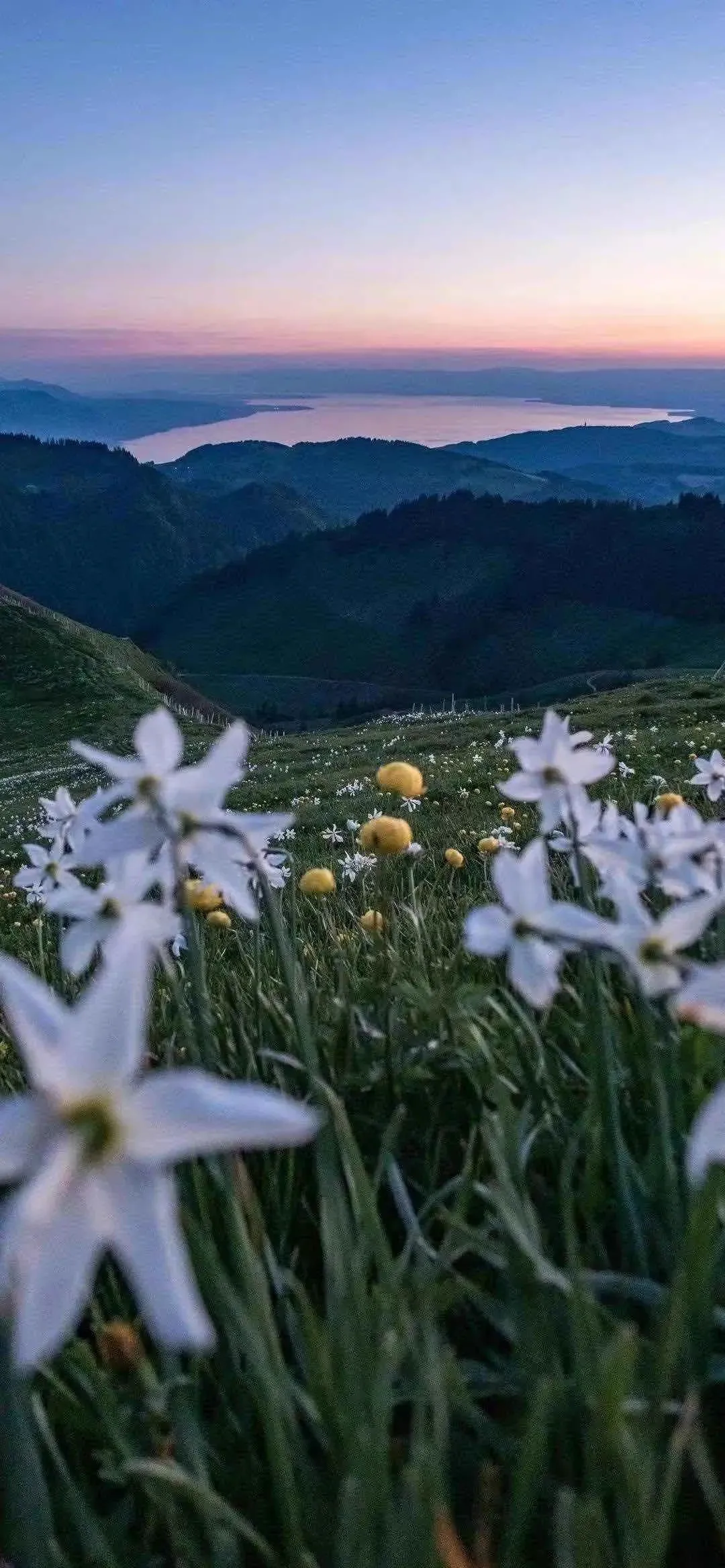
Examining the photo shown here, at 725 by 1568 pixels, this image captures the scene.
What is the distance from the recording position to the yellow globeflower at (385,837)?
2.00m

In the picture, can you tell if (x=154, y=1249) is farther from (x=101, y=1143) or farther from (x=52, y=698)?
(x=52, y=698)

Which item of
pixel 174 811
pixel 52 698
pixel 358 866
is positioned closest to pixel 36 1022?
pixel 174 811

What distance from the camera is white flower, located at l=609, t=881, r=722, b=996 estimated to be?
122cm

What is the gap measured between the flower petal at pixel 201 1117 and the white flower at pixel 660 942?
1.97ft

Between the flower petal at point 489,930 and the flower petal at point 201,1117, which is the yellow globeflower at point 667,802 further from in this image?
the flower petal at point 201,1117

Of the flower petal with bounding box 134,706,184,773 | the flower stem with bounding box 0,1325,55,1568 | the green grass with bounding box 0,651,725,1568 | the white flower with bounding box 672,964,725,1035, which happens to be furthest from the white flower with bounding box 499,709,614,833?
the flower stem with bounding box 0,1325,55,1568

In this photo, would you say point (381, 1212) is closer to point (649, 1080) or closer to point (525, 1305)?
point (649, 1080)

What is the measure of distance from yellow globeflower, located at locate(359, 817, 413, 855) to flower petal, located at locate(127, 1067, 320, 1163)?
1224 millimetres

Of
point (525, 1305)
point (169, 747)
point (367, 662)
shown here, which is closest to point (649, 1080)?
point (525, 1305)

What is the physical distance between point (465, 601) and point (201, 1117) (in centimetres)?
16428

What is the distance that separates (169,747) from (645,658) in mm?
130685

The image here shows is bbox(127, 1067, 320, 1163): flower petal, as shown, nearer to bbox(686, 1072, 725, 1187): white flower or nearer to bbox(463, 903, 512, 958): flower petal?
bbox(686, 1072, 725, 1187): white flower

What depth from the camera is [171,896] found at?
4.68 feet

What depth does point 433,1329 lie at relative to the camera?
1.20 m
